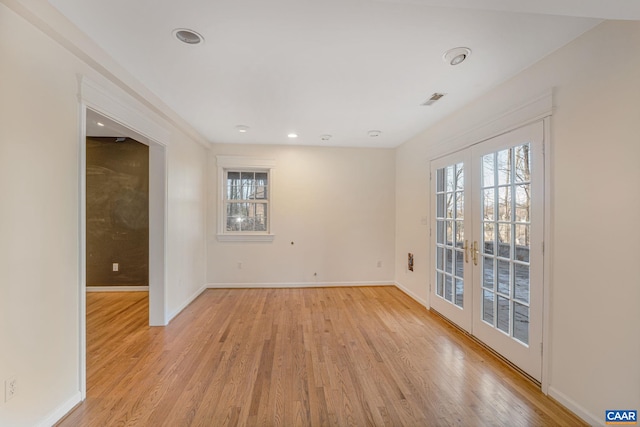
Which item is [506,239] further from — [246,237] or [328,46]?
[246,237]

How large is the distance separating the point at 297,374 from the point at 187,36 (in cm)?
275

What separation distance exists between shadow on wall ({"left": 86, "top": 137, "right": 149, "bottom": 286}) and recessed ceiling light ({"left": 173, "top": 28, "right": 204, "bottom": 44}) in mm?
3466

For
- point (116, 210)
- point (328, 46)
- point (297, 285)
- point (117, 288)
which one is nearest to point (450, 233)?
point (328, 46)

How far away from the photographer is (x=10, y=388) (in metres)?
1.49

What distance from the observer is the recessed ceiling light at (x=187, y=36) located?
5.99 ft

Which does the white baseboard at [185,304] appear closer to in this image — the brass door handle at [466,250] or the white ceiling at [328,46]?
the white ceiling at [328,46]

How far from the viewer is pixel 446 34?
183cm

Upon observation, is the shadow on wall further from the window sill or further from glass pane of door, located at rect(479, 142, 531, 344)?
glass pane of door, located at rect(479, 142, 531, 344)

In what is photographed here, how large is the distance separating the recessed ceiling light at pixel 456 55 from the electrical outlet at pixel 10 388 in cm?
345

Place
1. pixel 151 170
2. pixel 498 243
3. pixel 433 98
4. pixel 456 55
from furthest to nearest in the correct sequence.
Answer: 1. pixel 151 170
2. pixel 433 98
3. pixel 498 243
4. pixel 456 55

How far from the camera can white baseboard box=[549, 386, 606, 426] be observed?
1.73 m

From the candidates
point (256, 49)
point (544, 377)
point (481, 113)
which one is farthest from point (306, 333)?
point (481, 113)

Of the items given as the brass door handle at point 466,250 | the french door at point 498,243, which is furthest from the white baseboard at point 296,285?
the brass door handle at point 466,250

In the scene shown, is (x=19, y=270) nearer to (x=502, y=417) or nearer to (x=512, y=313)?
(x=502, y=417)
